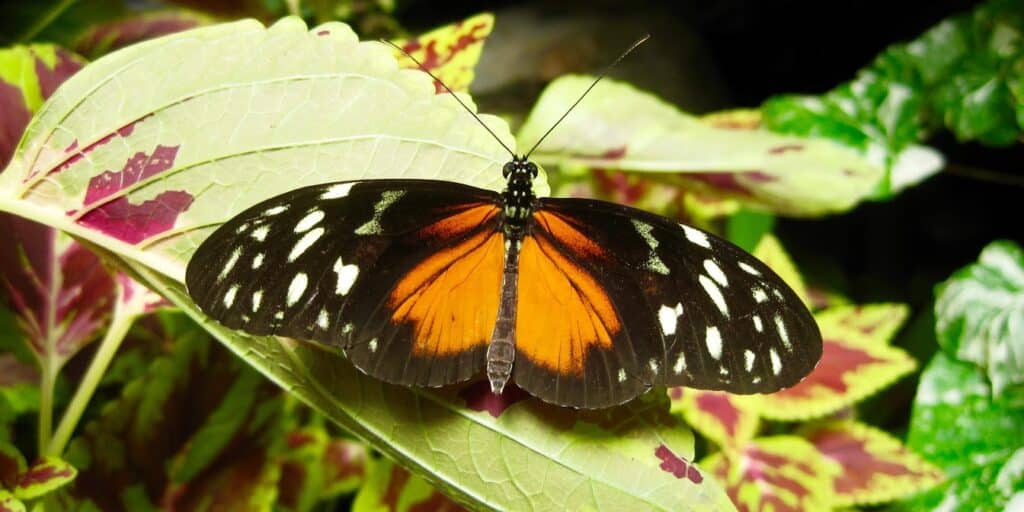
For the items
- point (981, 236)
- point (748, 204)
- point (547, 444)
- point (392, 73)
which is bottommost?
point (547, 444)

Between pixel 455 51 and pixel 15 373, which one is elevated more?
pixel 455 51

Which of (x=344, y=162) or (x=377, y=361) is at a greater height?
(x=344, y=162)

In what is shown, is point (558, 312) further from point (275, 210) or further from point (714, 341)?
point (275, 210)

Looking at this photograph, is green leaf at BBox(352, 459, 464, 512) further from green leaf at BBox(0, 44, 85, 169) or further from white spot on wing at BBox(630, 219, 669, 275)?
green leaf at BBox(0, 44, 85, 169)

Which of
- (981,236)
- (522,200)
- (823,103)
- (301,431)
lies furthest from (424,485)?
→ (981,236)

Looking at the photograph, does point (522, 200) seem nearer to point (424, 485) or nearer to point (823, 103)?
point (424, 485)

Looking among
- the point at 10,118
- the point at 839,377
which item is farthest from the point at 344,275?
the point at 839,377

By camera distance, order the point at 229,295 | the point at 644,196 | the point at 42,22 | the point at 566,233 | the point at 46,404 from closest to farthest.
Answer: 1. the point at 229,295
2. the point at 566,233
3. the point at 46,404
4. the point at 644,196
5. the point at 42,22
